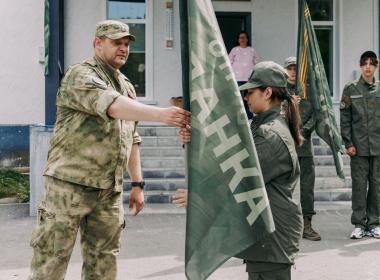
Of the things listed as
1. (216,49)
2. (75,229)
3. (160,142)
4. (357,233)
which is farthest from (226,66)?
(160,142)

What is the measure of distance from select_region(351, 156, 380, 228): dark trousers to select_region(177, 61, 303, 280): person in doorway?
13.6 ft

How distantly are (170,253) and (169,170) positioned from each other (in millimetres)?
3550

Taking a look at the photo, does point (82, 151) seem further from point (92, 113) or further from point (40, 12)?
point (40, 12)

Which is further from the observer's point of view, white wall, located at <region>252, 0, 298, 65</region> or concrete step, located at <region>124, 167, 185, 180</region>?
white wall, located at <region>252, 0, 298, 65</region>

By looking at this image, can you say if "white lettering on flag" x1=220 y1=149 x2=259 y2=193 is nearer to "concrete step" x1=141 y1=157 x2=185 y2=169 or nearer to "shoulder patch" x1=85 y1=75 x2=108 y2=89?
"shoulder patch" x1=85 y1=75 x2=108 y2=89

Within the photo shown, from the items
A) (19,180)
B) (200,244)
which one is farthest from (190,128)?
(19,180)

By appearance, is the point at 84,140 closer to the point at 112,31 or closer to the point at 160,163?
the point at 112,31

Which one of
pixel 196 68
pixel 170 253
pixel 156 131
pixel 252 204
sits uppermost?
pixel 196 68

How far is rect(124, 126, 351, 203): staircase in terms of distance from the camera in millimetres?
9625

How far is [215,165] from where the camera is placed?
2.72 metres

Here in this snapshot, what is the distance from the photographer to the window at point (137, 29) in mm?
12828

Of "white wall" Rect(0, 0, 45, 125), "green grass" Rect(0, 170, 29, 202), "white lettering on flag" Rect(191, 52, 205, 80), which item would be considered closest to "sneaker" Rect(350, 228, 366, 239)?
"white lettering on flag" Rect(191, 52, 205, 80)

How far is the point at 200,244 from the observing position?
269 centimetres

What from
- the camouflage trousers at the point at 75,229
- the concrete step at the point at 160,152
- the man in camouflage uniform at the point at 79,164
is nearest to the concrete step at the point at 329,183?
the concrete step at the point at 160,152
